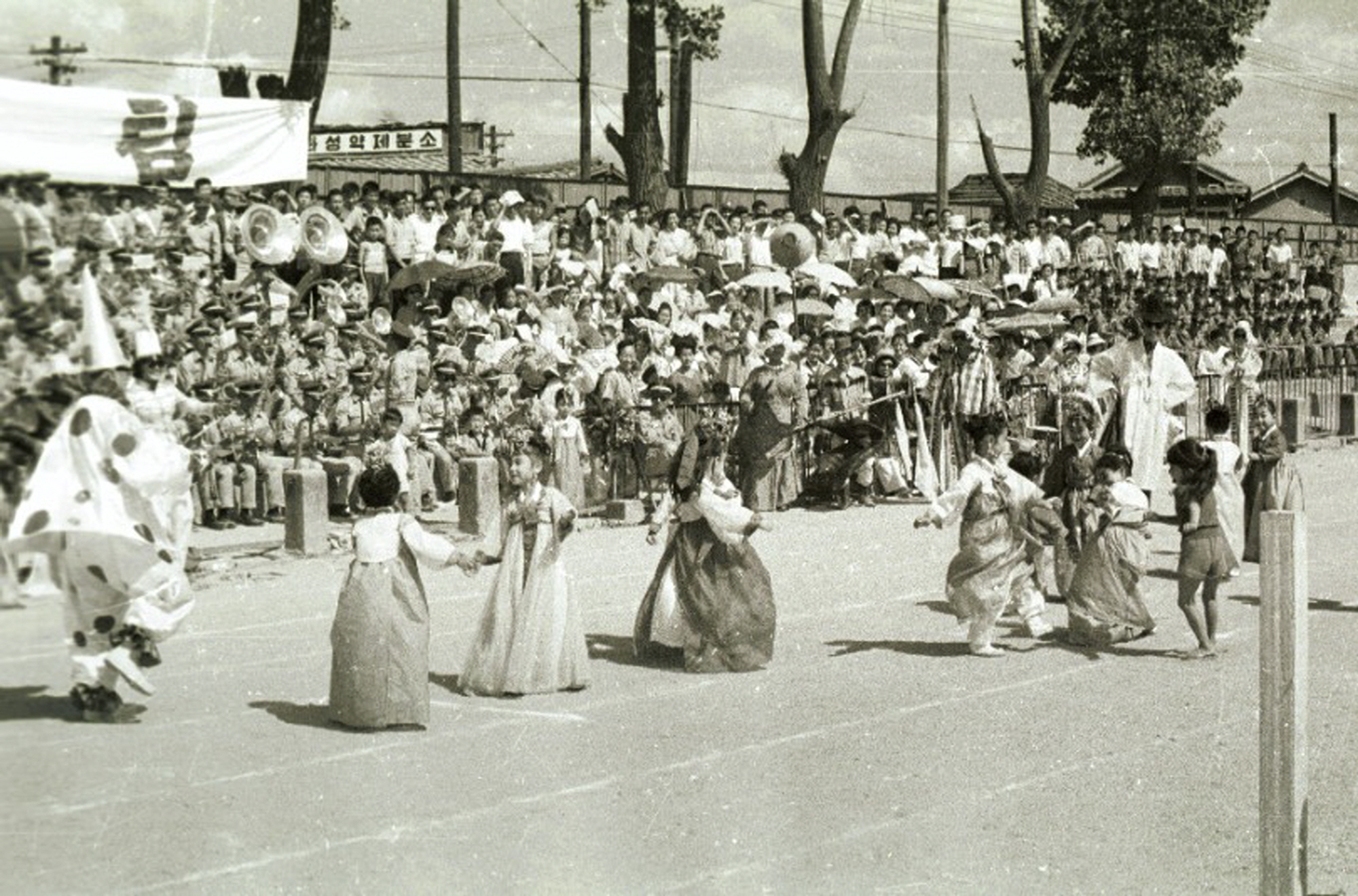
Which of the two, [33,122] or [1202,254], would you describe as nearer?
[33,122]

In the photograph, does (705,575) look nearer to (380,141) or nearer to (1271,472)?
(1271,472)

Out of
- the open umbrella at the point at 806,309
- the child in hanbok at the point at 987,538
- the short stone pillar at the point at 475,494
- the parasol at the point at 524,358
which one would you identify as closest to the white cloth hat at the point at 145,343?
the child in hanbok at the point at 987,538

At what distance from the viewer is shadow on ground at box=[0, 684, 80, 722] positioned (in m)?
4.89

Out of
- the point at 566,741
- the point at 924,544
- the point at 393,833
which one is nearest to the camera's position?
the point at 393,833

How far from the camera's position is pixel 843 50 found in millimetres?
24406

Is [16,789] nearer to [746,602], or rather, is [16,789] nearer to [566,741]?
[566,741]

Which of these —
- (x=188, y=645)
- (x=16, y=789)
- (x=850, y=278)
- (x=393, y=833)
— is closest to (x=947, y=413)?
(x=850, y=278)

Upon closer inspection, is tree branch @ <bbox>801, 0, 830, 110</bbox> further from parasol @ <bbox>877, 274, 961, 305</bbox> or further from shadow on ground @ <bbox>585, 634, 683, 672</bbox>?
shadow on ground @ <bbox>585, 634, 683, 672</bbox>

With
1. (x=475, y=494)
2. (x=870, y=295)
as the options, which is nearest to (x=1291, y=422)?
(x=870, y=295)

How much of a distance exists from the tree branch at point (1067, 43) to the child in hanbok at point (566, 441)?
1731cm

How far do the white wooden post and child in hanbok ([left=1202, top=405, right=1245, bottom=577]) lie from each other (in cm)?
409

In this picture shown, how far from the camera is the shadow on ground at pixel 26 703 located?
489cm

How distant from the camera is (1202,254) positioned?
2955 centimetres

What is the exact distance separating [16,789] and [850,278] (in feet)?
53.5
